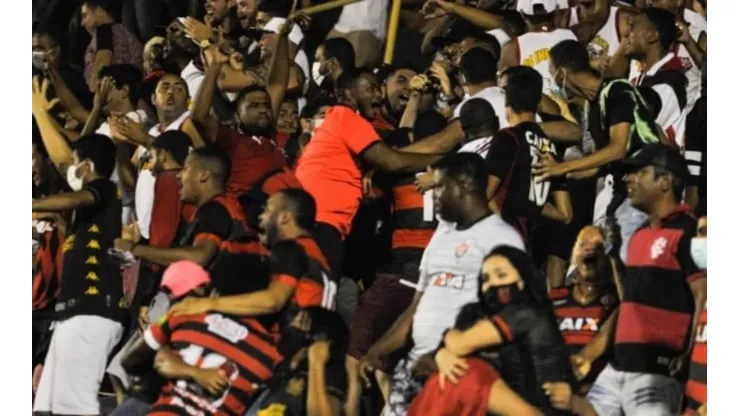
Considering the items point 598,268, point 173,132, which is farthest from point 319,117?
point 598,268

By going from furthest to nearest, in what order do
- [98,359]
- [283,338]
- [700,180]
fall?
[98,359] → [283,338] → [700,180]

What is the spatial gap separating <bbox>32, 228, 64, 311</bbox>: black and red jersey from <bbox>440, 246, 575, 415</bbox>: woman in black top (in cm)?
149

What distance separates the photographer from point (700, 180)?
14.1 feet

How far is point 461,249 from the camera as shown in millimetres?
4434

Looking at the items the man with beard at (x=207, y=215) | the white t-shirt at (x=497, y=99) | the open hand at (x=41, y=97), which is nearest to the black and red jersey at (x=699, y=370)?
the white t-shirt at (x=497, y=99)

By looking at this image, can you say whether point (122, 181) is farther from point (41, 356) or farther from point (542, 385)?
point (542, 385)

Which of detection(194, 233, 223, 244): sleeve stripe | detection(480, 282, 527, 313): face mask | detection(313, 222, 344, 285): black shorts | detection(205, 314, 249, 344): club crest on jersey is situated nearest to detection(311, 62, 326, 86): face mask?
detection(313, 222, 344, 285): black shorts

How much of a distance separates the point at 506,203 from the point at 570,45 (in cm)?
50

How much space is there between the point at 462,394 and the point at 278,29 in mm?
1299

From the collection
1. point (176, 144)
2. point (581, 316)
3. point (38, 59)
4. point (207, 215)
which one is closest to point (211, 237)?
point (207, 215)

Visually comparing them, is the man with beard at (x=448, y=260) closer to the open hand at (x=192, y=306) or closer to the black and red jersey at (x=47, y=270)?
the open hand at (x=192, y=306)

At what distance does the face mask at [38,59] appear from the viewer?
5234 millimetres

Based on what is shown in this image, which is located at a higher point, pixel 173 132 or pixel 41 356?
pixel 173 132

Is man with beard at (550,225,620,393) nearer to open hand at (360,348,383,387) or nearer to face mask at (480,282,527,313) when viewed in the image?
face mask at (480,282,527,313)
